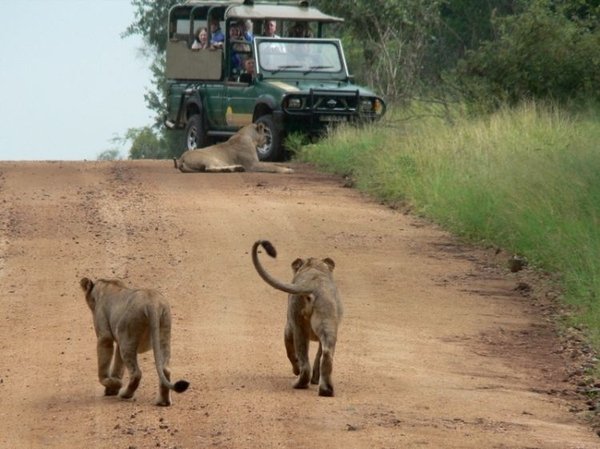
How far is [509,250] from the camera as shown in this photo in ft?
44.0

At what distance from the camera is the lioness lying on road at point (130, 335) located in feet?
24.2

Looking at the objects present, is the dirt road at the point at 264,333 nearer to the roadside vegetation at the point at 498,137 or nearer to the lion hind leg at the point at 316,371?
the lion hind leg at the point at 316,371

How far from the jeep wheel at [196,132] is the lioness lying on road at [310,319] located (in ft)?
52.7

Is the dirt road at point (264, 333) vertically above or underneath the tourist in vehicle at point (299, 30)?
underneath

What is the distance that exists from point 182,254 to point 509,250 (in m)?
2.60

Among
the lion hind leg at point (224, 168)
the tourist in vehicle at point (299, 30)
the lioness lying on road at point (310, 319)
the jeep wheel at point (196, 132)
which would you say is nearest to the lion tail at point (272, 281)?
the lioness lying on road at point (310, 319)

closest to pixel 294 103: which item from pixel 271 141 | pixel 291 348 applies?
pixel 271 141

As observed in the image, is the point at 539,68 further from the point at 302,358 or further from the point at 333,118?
the point at 302,358

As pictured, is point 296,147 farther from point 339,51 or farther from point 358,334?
point 358,334

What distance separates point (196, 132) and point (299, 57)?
6.89 ft

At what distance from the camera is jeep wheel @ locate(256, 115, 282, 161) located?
22078 mm

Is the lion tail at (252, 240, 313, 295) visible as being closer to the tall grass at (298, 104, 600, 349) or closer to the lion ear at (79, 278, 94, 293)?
the lion ear at (79, 278, 94, 293)

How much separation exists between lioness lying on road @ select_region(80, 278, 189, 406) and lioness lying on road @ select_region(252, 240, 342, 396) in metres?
0.56

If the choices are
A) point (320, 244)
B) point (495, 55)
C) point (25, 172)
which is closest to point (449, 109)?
point (495, 55)
